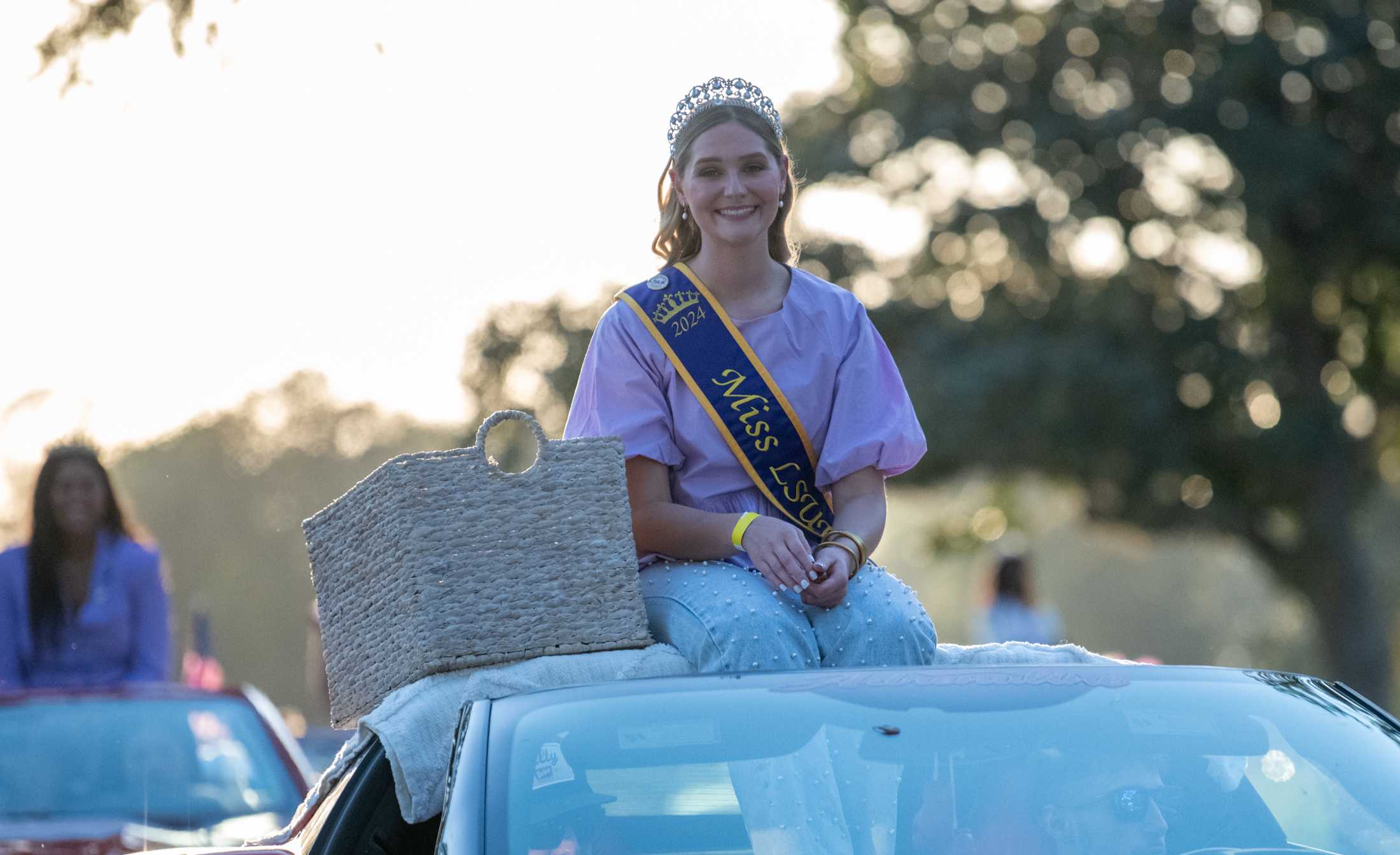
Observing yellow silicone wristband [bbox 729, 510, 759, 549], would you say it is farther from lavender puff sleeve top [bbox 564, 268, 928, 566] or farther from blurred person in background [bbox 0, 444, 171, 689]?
blurred person in background [bbox 0, 444, 171, 689]

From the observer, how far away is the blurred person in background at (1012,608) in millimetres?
12438

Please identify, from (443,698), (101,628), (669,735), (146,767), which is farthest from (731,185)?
(101,628)

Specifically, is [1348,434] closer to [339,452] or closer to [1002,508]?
[1002,508]

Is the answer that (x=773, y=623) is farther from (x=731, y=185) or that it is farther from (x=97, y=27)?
(x=97, y=27)

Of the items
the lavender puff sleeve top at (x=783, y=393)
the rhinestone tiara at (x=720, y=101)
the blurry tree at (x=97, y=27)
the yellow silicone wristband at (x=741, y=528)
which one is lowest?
the yellow silicone wristband at (x=741, y=528)

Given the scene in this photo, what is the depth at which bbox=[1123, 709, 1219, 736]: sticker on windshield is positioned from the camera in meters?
2.52

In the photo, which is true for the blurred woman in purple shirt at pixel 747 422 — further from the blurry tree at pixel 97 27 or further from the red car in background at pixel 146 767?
the red car in background at pixel 146 767

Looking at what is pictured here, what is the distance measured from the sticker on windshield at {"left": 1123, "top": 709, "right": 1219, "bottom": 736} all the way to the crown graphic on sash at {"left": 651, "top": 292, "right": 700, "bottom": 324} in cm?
134

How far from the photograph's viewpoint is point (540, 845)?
2.33 metres

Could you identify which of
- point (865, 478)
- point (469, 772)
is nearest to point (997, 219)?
point (865, 478)

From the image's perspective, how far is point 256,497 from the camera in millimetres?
51719

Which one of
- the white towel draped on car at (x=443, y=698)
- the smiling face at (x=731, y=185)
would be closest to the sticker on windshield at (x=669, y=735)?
the white towel draped on car at (x=443, y=698)

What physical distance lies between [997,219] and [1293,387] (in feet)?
Result: 12.8

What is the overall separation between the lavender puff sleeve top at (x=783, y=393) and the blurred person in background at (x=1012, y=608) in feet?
28.8
